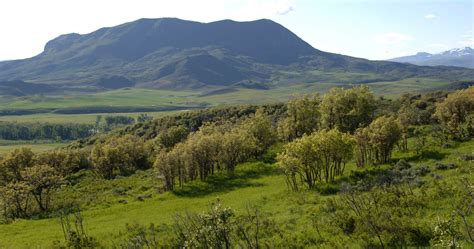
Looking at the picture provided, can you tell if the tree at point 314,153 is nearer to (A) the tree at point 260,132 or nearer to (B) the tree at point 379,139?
(B) the tree at point 379,139

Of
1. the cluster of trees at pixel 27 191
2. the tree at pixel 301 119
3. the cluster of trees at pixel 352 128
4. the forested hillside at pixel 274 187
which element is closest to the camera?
the forested hillside at pixel 274 187

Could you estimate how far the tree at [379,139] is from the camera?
208ft

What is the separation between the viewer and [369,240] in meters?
29.2

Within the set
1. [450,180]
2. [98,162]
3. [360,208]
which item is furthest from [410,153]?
[98,162]

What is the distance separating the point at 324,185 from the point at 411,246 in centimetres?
3046

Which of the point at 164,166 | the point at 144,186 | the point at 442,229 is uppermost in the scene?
the point at 442,229

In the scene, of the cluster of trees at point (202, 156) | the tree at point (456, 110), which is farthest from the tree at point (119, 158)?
the tree at point (456, 110)

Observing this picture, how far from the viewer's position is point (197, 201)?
206ft

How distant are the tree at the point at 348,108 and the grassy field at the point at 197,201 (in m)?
19.1

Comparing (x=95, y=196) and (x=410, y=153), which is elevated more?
(x=410, y=153)

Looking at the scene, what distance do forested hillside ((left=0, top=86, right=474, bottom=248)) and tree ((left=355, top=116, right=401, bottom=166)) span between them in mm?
240

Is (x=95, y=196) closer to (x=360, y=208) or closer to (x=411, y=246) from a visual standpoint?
(x=360, y=208)

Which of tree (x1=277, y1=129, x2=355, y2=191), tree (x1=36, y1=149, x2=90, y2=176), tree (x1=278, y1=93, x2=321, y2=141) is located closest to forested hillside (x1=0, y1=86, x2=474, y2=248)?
tree (x1=277, y1=129, x2=355, y2=191)

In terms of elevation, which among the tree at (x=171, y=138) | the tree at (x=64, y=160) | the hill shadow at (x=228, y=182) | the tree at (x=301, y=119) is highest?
the tree at (x=301, y=119)
